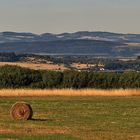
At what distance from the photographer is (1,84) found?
2901 inches

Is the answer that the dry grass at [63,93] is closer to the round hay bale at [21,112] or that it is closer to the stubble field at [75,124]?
the stubble field at [75,124]

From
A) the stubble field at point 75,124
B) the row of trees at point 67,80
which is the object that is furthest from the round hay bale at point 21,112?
the row of trees at point 67,80

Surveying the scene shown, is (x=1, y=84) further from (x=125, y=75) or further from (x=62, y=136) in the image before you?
(x=62, y=136)

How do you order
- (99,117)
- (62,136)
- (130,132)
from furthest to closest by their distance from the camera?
(99,117) → (130,132) → (62,136)

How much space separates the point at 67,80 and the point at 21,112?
123ft

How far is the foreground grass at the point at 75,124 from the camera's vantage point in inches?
1134

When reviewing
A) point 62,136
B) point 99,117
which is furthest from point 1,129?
point 99,117

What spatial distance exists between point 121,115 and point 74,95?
2274 cm

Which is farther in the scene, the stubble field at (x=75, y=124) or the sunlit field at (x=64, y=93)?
the sunlit field at (x=64, y=93)

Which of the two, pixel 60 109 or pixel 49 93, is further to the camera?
pixel 49 93

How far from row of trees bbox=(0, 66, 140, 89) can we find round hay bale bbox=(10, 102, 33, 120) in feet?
117

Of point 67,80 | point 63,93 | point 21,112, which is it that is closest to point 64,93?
point 63,93

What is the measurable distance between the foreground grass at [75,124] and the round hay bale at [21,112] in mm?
417

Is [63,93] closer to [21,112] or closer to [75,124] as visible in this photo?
[21,112]
